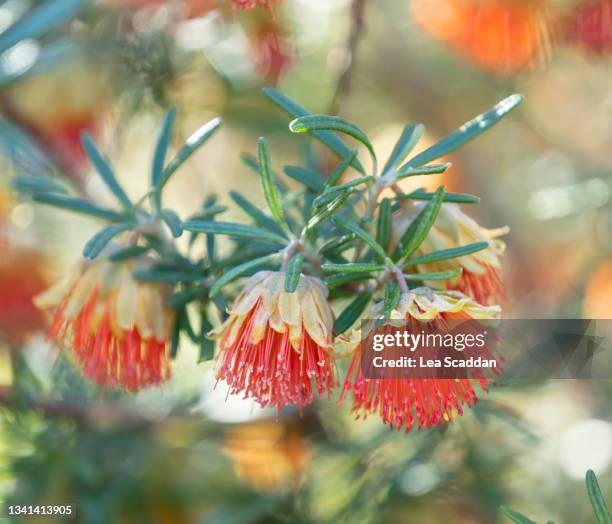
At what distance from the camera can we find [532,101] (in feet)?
5.71

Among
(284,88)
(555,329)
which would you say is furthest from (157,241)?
(284,88)

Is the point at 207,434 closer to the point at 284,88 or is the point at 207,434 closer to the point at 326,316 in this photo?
the point at 326,316

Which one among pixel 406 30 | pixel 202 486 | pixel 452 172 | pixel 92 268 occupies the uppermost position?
pixel 406 30

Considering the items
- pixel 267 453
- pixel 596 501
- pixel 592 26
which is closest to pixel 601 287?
pixel 592 26

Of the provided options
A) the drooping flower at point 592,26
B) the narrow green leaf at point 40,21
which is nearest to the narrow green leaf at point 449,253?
the narrow green leaf at point 40,21

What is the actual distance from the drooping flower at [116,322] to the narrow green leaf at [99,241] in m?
0.03

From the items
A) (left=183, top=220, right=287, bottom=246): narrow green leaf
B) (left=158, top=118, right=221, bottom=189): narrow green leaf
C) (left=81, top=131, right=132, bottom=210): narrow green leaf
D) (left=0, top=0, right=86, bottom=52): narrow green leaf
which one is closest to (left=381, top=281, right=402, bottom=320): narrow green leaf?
(left=183, top=220, right=287, bottom=246): narrow green leaf

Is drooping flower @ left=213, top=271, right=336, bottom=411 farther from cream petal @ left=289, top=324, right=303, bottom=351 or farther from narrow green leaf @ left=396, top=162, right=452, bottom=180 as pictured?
narrow green leaf @ left=396, top=162, right=452, bottom=180

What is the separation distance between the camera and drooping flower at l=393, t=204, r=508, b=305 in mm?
672

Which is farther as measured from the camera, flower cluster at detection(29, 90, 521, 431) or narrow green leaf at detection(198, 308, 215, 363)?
narrow green leaf at detection(198, 308, 215, 363)

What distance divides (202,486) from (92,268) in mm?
484

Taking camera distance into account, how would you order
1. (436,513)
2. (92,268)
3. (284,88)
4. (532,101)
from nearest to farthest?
(92,268) → (436,513) → (284,88) → (532,101)

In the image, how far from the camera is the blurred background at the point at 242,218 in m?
1.00

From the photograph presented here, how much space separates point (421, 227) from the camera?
2.04ft
